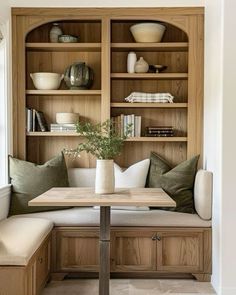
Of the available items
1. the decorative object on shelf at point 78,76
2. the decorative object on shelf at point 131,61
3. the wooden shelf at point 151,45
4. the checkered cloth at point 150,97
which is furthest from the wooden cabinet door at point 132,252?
the wooden shelf at point 151,45

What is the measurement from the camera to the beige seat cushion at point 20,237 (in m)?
2.76

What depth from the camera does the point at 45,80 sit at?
4.36m

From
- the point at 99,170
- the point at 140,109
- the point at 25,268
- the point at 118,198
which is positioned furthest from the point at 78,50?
the point at 25,268

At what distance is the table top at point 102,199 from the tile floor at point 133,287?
2.75 feet

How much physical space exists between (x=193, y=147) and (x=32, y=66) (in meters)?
1.93

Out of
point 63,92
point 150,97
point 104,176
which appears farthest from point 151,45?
point 104,176

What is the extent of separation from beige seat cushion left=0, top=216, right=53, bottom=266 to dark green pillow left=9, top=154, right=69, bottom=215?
0.20 metres

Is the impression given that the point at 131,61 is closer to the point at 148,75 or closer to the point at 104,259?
the point at 148,75

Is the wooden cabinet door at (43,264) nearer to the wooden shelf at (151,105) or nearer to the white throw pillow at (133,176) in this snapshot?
the white throw pillow at (133,176)

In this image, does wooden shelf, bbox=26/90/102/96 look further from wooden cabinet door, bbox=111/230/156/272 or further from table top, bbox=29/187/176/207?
wooden cabinet door, bbox=111/230/156/272

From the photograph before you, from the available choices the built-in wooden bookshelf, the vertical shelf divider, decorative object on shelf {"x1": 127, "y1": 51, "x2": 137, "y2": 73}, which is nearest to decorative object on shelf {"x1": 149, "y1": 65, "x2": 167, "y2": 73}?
the built-in wooden bookshelf

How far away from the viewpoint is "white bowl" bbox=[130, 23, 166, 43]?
4277 mm

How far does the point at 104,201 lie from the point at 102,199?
7cm

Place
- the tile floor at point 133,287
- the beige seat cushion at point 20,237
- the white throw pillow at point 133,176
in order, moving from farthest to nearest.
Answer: the white throw pillow at point 133,176 → the tile floor at point 133,287 → the beige seat cushion at point 20,237
